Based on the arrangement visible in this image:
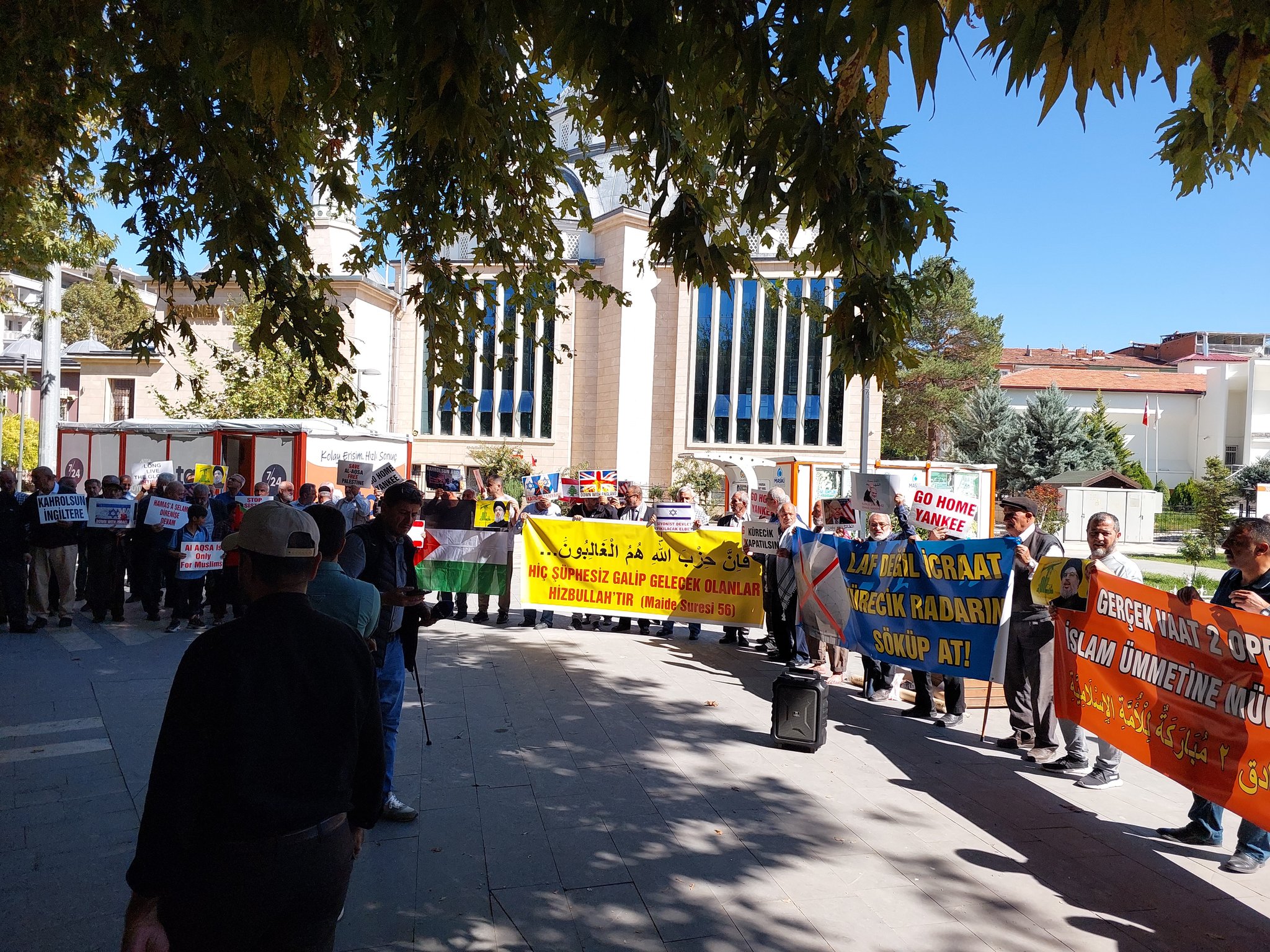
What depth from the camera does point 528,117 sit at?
757 centimetres

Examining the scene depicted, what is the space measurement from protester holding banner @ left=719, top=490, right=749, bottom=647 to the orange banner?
542 cm

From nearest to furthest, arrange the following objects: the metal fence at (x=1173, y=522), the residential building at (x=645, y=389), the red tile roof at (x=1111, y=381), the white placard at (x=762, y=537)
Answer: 1. the white placard at (x=762, y=537)
2. the metal fence at (x=1173, y=522)
3. the residential building at (x=645, y=389)
4. the red tile roof at (x=1111, y=381)

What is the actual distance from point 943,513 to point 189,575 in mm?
8956

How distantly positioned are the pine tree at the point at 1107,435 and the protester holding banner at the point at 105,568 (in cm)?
4289

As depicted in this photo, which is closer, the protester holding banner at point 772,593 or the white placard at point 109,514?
the protester holding banner at point 772,593

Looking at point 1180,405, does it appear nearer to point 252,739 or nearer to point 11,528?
point 11,528

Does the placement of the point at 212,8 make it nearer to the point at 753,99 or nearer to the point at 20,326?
the point at 753,99

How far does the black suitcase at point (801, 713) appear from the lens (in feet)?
21.6

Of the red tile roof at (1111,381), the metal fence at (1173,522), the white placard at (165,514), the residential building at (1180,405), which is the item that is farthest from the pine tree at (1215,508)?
the red tile roof at (1111,381)

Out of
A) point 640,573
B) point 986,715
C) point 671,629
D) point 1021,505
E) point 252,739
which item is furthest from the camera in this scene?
point 671,629

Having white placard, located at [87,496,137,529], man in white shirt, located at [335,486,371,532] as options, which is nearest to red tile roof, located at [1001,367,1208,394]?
man in white shirt, located at [335,486,371,532]

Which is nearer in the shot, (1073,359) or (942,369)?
(942,369)

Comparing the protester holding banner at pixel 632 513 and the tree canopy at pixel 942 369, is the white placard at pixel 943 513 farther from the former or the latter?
the tree canopy at pixel 942 369

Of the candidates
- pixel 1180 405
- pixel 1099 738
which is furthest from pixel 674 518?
pixel 1180 405
